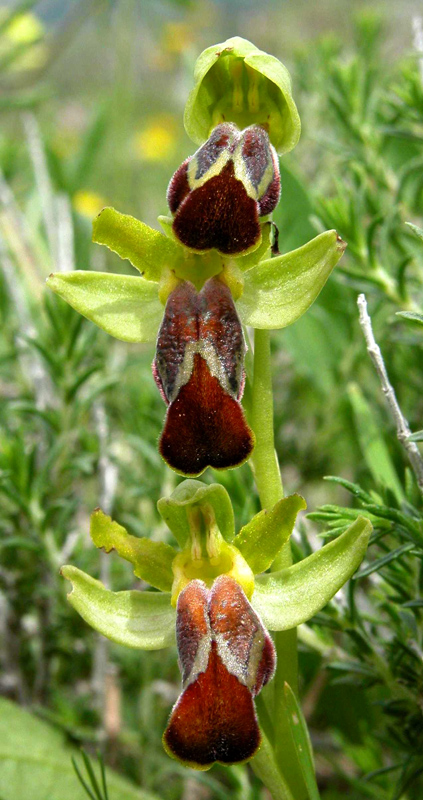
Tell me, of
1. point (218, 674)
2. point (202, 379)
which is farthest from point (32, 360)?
point (218, 674)

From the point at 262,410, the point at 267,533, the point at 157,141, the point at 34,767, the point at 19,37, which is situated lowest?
the point at 34,767

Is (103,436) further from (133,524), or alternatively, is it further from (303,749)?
(303,749)

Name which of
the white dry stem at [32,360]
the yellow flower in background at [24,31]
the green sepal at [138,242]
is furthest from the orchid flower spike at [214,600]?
the yellow flower in background at [24,31]

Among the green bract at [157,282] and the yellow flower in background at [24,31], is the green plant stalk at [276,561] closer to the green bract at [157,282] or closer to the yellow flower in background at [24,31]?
the green bract at [157,282]

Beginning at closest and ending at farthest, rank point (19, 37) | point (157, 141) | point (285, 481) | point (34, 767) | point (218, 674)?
point (218, 674)
point (34, 767)
point (285, 481)
point (19, 37)
point (157, 141)

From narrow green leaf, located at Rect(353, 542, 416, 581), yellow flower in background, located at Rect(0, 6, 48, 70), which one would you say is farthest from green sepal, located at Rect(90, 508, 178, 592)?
yellow flower in background, located at Rect(0, 6, 48, 70)

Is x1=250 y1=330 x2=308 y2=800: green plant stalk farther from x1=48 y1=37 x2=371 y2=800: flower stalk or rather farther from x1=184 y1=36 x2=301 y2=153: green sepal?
x1=184 y1=36 x2=301 y2=153: green sepal

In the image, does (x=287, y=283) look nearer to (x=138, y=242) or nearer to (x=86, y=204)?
(x=138, y=242)

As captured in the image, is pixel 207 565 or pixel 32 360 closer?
pixel 207 565
